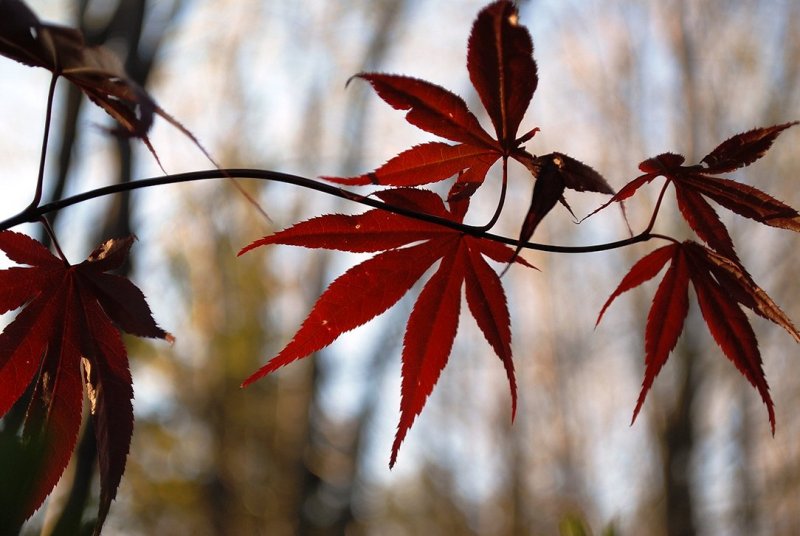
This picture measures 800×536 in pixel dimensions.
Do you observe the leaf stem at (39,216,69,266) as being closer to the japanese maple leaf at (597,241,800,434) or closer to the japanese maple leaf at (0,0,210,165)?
the japanese maple leaf at (0,0,210,165)

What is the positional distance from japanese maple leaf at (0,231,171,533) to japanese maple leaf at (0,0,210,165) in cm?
11

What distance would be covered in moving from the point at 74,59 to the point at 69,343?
0.22 meters

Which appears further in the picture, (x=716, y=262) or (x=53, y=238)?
(x=716, y=262)

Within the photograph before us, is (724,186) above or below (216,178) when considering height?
above

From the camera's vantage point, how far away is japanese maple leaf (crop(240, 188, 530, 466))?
64 centimetres

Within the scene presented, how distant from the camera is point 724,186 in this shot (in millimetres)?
682

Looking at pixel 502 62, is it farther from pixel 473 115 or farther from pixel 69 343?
pixel 69 343

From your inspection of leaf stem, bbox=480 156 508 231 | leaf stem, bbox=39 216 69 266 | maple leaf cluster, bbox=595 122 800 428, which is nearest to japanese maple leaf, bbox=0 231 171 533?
leaf stem, bbox=39 216 69 266

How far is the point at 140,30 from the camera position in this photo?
2.91 m

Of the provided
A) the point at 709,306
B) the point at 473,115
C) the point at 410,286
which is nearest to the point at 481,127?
the point at 473,115

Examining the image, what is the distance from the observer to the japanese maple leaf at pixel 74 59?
478 mm

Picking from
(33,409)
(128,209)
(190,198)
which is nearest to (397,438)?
(33,409)

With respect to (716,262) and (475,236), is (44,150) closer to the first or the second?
(475,236)

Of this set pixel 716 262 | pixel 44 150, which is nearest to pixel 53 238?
pixel 44 150
